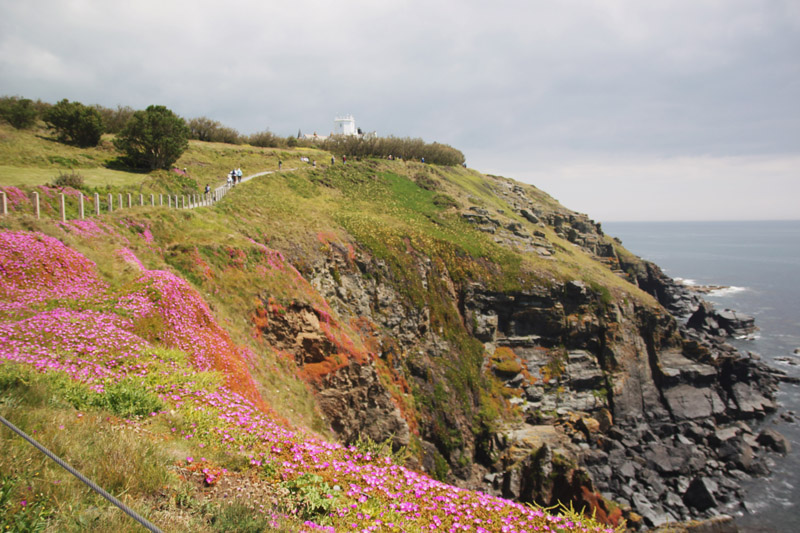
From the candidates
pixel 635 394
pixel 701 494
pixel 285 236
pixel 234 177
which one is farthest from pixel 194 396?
pixel 635 394

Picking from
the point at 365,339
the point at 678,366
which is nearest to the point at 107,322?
the point at 365,339

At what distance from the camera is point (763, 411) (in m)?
42.3

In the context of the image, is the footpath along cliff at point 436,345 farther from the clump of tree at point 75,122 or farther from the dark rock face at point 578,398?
the clump of tree at point 75,122

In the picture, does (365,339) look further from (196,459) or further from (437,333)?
(196,459)

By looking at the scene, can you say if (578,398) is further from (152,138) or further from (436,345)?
(152,138)

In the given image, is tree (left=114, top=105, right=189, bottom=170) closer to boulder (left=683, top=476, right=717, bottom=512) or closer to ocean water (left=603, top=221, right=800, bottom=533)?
boulder (left=683, top=476, right=717, bottom=512)

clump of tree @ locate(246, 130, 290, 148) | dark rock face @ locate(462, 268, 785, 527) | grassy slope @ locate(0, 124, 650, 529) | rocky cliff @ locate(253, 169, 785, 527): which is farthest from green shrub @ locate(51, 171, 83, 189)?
clump of tree @ locate(246, 130, 290, 148)

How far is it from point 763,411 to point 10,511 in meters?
57.0

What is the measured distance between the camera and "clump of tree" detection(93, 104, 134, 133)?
48.1 m

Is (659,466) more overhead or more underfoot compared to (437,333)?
more underfoot

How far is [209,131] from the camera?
2470 inches

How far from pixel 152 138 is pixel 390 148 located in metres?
47.4

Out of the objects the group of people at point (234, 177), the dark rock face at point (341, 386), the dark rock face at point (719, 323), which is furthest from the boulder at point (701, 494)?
the group of people at point (234, 177)

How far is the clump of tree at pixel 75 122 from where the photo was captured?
38.4 meters
